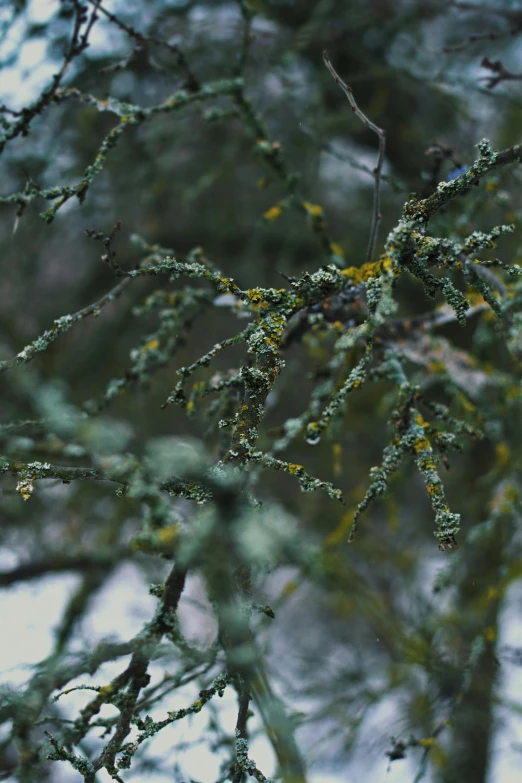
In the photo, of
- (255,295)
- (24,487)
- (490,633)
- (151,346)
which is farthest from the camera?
(490,633)

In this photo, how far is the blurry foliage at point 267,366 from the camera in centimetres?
105

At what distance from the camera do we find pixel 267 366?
1.17 metres

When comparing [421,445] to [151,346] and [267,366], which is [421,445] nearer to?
[267,366]

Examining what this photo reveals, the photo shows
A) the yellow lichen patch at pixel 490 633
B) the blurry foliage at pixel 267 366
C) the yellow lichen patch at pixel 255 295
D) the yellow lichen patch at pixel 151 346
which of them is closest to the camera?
the blurry foliage at pixel 267 366

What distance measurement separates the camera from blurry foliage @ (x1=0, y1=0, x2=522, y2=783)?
1046mm

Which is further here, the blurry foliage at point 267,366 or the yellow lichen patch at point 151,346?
the yellow lichen patch at point 151,346

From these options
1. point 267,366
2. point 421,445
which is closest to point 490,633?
point 421,445

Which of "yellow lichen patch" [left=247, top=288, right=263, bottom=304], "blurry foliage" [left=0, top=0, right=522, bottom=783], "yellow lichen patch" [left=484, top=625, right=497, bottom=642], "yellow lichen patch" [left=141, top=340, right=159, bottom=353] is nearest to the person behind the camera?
"blurry foliage" [left=0, top=0, right=522, bottom=783]

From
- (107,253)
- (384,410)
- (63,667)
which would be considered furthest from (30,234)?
(63,667)

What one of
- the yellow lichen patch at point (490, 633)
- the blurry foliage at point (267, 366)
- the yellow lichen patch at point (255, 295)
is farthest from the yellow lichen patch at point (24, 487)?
the yellow lichen patch at point (490, 633)

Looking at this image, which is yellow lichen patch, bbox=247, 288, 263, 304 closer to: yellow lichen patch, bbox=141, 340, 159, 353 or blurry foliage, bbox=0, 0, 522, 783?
blurry foliage, bbox=0, 0, 522, 783

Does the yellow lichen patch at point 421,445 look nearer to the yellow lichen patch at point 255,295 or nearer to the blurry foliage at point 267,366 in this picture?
the blurry foliage at point 267,366

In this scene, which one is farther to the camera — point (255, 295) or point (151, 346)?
point (151, 346)

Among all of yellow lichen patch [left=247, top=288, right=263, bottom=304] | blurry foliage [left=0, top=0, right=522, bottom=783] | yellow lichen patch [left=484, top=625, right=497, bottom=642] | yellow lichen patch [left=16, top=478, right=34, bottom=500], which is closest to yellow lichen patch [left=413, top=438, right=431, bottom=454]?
blurry foliage [left=0, top=0, right=522, bottom=783]
